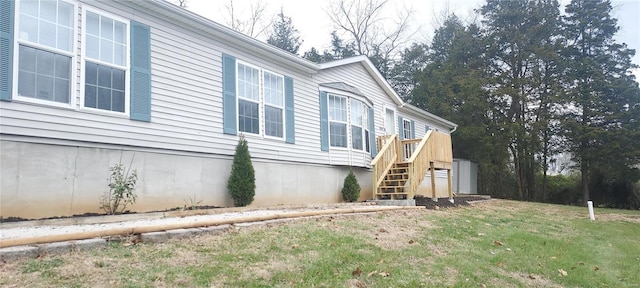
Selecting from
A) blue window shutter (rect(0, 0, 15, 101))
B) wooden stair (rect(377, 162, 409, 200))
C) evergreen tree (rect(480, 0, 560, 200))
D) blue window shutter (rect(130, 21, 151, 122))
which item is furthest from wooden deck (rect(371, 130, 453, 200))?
evergreen tree (rect(480, 0, 560, 200))

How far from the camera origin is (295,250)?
14.5 ft

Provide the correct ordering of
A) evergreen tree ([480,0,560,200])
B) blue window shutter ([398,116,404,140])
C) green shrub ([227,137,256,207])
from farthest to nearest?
evergreen tree ([480,0,560,200]) < blue window shutter ([398,116,404,140]) < green shrub ([227,137,256,207])

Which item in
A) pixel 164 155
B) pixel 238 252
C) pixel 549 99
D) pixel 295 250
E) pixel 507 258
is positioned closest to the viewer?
pixel 238 252

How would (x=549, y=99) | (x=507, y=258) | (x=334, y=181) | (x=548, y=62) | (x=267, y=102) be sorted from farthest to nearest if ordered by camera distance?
(x=548, y=62) < (x=549, y=99) < (x=334, y=181) < (x=267, y=102) < (x=507, y=258)

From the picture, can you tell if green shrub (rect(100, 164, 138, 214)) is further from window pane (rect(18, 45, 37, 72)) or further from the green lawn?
the green lawn

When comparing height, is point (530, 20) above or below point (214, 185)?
above

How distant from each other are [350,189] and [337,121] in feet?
6.05

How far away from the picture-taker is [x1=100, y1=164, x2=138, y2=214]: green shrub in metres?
5.96

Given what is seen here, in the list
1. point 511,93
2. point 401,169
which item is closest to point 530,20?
point 511,93

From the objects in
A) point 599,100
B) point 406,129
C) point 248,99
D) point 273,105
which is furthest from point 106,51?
point 599,100

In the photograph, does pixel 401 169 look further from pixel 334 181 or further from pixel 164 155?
pixel 164 155

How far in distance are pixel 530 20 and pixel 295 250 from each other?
73.8ft

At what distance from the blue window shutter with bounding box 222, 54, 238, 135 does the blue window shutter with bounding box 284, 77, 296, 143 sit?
1.51 meters

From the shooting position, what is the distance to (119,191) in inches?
233
